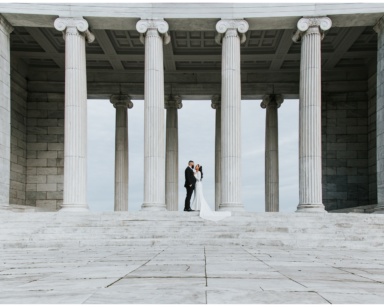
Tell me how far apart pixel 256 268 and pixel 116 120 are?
55297 millimetres

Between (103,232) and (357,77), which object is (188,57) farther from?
(103,232)

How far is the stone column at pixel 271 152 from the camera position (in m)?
68.5

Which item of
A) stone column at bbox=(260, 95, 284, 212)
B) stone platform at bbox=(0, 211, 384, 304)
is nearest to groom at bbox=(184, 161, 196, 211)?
stone platform at bbox=(0, 211, 384, 304)

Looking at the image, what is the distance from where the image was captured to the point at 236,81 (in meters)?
51.4

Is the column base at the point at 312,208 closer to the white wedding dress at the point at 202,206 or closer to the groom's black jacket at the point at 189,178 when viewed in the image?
the white wedding dress at the point at 202,206

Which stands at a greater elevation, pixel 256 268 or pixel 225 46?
pixel 225 46

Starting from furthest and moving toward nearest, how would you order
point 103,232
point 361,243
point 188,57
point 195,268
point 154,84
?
1. point 188,57
2. point 154,84
3. point 103,232
4. point 361,243
5. point 195,268

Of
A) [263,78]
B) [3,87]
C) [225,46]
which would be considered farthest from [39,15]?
[263,78]

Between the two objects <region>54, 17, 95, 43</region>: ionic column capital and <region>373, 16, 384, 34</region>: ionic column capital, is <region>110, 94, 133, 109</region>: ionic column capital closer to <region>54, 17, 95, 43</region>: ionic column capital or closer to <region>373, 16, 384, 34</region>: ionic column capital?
<region>54, 17, 95, 43</region>: ionic column capital

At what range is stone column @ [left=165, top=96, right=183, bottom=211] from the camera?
68.1 metres

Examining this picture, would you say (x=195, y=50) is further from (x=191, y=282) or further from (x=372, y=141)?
(x=191, y=282)

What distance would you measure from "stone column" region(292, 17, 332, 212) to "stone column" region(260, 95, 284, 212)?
18214 millimetres

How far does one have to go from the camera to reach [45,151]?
2835 inches

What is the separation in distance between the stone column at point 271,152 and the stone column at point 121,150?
1967 cm
